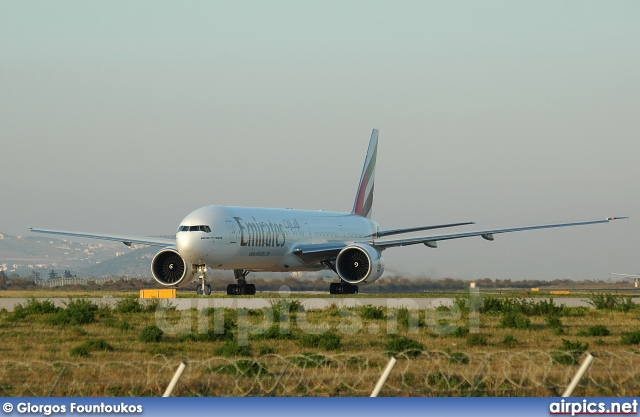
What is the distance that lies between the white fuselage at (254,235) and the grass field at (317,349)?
7896mm

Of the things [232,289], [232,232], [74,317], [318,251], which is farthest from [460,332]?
[232,289]

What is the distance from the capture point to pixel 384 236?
5978 centimetres

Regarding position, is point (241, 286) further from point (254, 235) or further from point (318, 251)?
point (254, 235)

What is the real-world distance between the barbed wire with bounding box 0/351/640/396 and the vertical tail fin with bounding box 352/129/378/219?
4110 cm

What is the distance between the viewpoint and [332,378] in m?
18.2

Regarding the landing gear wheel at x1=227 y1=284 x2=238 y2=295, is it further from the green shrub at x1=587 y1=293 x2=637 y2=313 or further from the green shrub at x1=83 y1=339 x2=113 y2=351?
the green shrub at x1=83 y1=339 x2=113 y2=351

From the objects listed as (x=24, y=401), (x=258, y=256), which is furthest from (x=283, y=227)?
(x=24, y=401)

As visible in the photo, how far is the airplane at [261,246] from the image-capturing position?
4397 centimetres

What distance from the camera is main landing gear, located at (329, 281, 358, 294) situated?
160 feet

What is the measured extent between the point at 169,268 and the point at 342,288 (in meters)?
8.05

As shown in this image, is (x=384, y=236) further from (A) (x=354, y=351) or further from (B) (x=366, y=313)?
(A) (x=354, y=351)

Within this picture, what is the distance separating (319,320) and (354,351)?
295 inches

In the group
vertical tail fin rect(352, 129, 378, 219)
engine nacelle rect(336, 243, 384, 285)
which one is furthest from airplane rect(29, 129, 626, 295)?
vertical tail fin rect(352, 129, 378, 219)

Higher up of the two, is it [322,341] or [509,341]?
[322,341]
